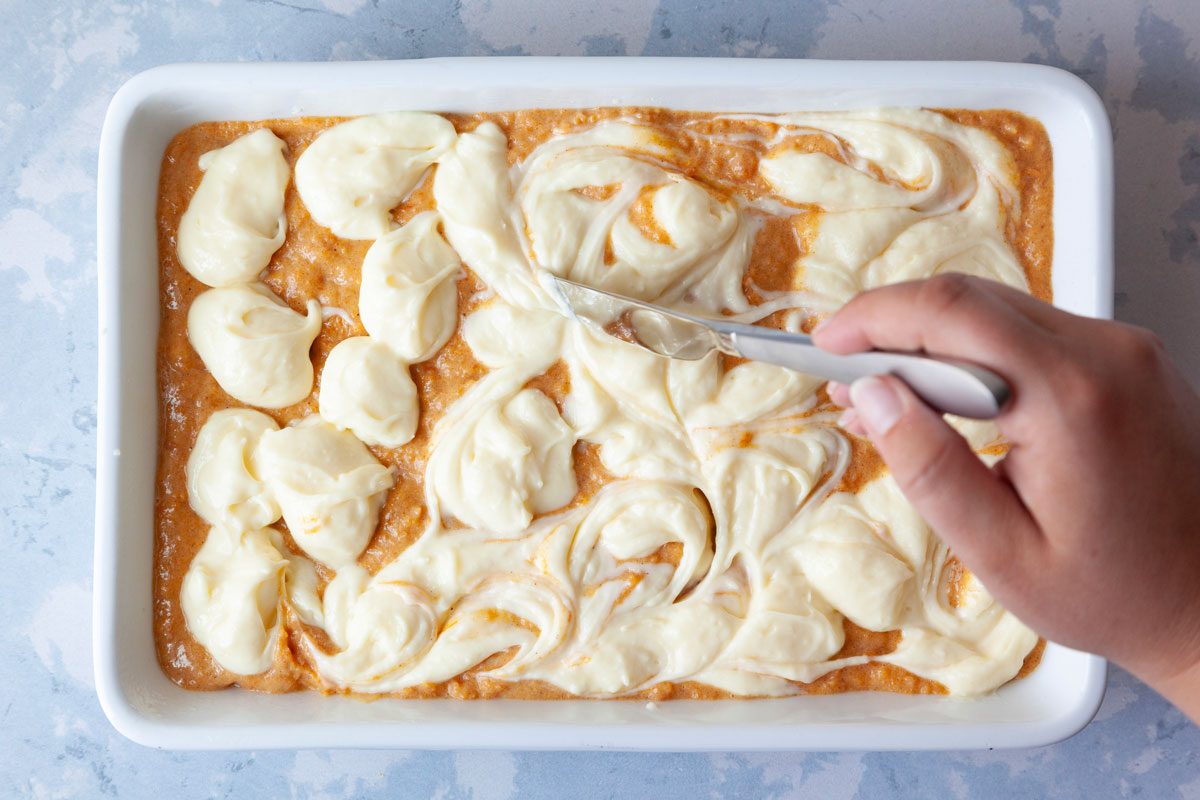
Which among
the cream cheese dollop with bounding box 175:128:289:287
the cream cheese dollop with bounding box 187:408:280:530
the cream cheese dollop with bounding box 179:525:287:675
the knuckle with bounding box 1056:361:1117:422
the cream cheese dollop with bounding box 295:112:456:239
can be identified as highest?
the knuckle with bounding box 1056:361:1117:422

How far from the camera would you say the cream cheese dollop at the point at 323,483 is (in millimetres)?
1652

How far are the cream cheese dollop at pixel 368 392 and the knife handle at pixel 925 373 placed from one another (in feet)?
2.38

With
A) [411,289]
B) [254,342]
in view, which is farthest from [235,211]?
[411,289]

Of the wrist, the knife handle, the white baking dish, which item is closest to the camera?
the knife handle

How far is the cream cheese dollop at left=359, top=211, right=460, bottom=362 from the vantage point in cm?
164

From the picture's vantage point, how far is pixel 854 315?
113 centimetres

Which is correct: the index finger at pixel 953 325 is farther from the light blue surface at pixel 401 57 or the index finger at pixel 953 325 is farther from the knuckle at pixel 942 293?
the light blue surface at pixel 401 57

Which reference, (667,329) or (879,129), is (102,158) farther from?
(879,129)

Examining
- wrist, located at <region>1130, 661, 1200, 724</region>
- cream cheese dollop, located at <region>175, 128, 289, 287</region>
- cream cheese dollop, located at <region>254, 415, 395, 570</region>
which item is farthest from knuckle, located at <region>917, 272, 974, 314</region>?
cream cheese dollop, located at <region>175, 128, 289, 287</region>

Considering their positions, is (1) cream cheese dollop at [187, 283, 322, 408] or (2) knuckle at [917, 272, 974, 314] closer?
(2) knuckle at [917, 272, 974, 314]

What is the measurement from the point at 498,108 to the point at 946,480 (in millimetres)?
1024

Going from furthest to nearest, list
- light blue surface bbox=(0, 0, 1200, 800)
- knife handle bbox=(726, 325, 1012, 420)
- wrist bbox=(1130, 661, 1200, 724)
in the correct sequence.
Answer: light blue surface bbox=(0, 0, 1200, 800)
wrist bbox=(1130, 661, 1200, 724)
knife handle bbox=(726, 325, 1012, 420)

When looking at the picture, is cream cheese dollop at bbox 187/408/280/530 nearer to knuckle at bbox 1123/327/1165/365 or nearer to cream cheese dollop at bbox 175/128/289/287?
cream cheese dollop at bbox 175/128/289/287

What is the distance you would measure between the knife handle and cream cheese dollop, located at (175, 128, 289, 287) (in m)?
0.97
